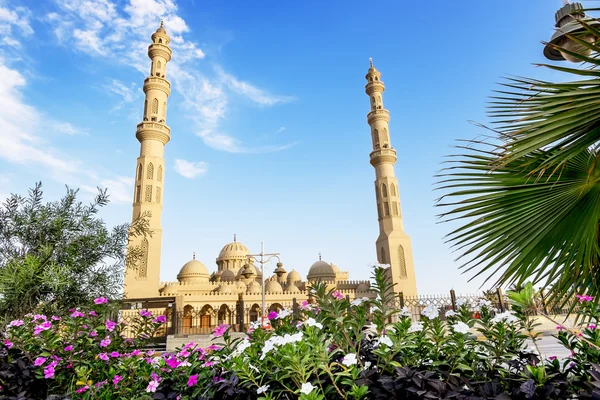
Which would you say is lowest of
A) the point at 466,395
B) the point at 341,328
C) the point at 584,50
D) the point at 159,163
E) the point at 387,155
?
the point at 466,395

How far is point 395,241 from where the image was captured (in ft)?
93.5

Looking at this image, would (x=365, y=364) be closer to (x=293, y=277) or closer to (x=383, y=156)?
(x=383, y=156)

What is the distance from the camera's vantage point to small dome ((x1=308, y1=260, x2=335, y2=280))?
3334cm

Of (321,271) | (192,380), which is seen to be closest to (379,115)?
(321,271)

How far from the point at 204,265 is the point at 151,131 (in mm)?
13696

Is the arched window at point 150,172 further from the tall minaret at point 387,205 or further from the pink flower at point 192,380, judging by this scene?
the pink flower at point 192,380

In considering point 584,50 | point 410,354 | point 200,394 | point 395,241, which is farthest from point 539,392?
point 395,241

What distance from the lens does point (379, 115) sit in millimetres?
30438

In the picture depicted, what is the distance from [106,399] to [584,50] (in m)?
4.44

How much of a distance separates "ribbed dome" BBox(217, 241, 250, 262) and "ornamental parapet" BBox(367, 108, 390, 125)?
17.6 meters

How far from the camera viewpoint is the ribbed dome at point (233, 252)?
122 ft

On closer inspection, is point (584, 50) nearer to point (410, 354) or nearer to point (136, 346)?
point (410, 354)

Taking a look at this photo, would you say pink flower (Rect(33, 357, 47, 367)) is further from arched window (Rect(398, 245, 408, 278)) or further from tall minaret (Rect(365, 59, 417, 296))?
arched window (Rect(398, 245, 408, 278))

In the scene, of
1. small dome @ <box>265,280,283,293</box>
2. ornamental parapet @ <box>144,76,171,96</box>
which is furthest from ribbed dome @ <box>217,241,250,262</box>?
ornamental parapet @ <box>144,76,171,96</box>
